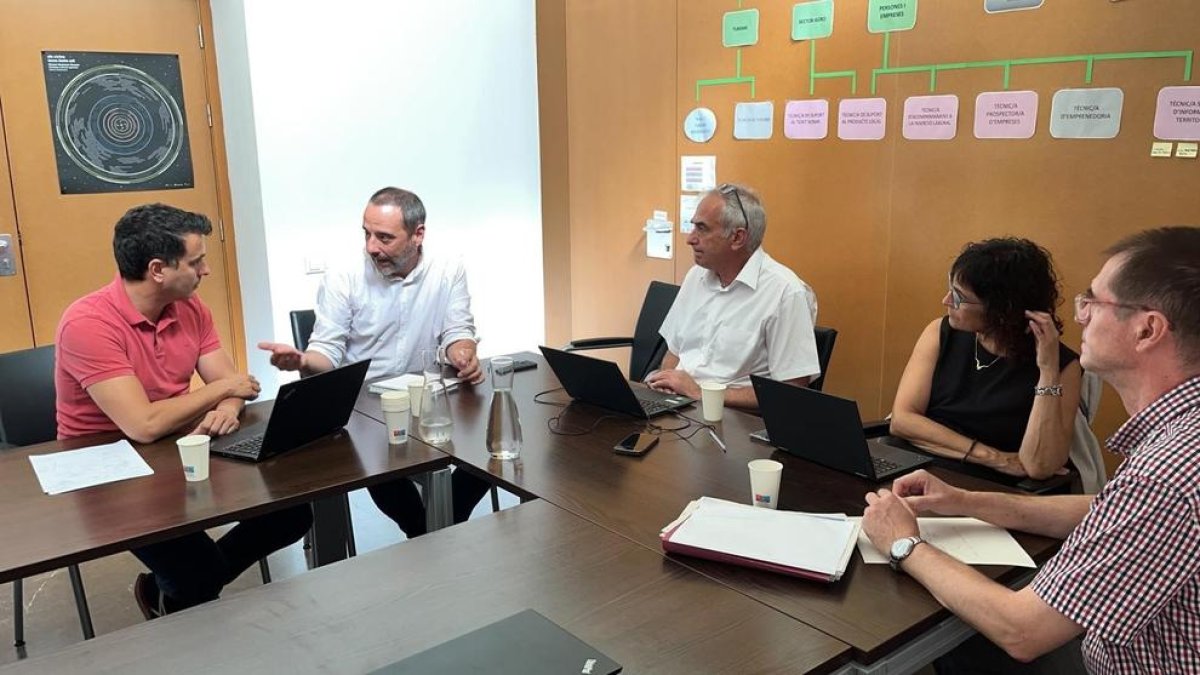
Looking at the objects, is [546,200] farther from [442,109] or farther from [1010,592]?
[1010,592]

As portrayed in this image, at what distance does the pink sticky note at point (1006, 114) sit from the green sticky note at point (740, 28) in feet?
3.51

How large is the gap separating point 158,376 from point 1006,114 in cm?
285

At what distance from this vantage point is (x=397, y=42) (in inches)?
177

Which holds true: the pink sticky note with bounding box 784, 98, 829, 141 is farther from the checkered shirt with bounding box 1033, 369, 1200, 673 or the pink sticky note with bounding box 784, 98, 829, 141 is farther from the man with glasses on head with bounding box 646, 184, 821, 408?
the checkered shirt with bounding box 1033, 369, 1200, 673

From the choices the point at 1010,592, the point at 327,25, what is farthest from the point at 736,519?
the point at 327,25

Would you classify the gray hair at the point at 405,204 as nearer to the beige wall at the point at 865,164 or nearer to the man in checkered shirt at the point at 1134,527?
the beige wall at the point at 865,164

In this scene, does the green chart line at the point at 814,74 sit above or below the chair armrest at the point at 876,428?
above

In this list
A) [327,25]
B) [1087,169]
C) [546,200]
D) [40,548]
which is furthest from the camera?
[546,200]

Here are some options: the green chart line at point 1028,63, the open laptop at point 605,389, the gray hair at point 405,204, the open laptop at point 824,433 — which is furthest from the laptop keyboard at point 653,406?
the green chart line at point 1028,63

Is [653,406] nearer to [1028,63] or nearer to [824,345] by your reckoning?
[824,345]

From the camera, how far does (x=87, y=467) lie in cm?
208

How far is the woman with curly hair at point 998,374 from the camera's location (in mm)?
2170

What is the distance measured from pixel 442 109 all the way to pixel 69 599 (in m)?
2.91

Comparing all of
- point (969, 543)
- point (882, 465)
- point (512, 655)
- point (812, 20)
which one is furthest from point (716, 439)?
point (812, 20)
